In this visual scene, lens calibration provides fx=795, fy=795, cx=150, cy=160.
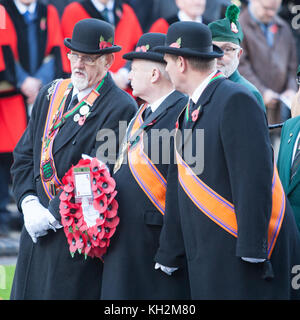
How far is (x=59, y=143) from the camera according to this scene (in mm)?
4895

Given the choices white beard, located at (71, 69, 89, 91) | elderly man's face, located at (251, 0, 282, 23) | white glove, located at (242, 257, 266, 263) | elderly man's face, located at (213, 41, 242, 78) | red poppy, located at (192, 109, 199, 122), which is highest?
red poppy, located at (192, 109, 199, 122)

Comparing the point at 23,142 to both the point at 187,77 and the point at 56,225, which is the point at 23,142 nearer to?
the point at 56,225

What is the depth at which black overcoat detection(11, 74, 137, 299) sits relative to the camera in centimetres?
481

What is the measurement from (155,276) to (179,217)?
47cm

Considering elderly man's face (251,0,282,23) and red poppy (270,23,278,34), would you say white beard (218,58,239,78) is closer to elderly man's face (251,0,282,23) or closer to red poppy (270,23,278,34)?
elderly man's face (251,0,282,23)

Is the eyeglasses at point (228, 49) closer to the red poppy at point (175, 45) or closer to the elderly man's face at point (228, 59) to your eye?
the elderly man's face at point (228, 59)

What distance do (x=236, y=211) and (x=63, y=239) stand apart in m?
1.37

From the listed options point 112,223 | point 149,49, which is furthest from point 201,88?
point 112,223

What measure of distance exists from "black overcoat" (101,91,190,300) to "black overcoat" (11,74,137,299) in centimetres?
26

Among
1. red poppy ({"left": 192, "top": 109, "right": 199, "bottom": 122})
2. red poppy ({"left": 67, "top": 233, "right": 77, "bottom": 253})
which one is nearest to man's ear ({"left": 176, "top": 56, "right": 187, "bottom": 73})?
red poppy ({"left": 192, "top": 109, "right": 199, "bottom": 122})

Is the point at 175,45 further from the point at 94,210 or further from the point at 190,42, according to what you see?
the point at 94,210

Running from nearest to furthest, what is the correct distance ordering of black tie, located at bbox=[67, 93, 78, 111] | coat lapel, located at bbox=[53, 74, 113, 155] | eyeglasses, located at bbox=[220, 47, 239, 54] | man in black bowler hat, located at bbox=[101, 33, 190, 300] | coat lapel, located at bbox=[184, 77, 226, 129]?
coat lapel, located at bbox=[184, 77, 226, 129] → man in black bowler hat, located at bbox=[101, 33, 190, 300] → coat lapel, located at bbox=[53, 74, 113, 155] → black tie, located at bbox=[67, 93, 78, 111] → eyeglasses, located at bbox=[220, 47, 239, 54]

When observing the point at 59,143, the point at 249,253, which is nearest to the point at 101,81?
the point at 59,143

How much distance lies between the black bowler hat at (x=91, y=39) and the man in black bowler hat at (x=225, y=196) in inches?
30.5
